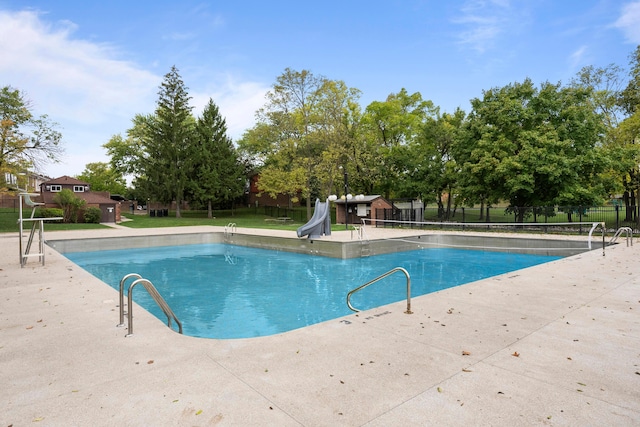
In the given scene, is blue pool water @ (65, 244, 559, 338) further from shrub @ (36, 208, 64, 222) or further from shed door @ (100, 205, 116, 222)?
shed door @ (100, 205, 116, 222)

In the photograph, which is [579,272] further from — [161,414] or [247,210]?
[247,210]

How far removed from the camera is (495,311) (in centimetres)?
508

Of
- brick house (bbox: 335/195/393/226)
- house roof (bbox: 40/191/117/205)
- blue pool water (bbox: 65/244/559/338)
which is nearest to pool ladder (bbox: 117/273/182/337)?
blue pool water (bbox: 65/244/559/338)

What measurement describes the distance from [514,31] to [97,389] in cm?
1706

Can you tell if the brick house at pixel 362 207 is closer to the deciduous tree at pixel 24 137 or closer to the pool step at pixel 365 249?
the pool step at pixel 365 249

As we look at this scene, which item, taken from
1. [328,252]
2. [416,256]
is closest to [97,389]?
[328,252]

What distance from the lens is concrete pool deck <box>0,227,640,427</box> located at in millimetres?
2514

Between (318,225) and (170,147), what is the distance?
24.4m

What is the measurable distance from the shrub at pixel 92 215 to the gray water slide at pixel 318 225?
19.6 m

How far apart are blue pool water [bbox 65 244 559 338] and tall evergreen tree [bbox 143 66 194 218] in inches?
776

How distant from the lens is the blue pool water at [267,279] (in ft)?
25.1

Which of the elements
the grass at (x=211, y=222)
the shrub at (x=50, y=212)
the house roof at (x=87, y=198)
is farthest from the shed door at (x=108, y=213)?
the shrub at (x=50, y=212)

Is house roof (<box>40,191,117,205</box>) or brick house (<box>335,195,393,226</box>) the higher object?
house roof (<box>40,191,117,205</box>)

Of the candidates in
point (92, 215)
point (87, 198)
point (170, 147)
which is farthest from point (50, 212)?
point (170, 147)
